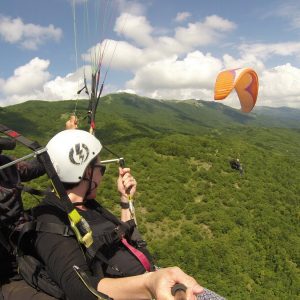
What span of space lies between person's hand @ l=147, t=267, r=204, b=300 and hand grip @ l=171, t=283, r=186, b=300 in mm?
20

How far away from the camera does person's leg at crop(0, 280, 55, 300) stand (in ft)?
11.7

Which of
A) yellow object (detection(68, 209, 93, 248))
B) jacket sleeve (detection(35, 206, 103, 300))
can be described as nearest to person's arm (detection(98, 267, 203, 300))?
jacket sleeve (detection(35, 206, 103, 300))

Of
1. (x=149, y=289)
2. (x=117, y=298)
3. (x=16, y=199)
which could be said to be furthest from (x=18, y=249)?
(x=149, y=289)

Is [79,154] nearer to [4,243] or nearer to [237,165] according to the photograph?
[4,243]

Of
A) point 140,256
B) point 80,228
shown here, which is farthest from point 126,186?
point 80,228

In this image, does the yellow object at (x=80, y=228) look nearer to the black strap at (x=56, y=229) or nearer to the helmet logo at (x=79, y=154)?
the black strap at (x=56, y=229)

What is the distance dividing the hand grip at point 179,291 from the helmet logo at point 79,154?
7.21ft

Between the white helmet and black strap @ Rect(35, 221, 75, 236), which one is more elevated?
the white helmet

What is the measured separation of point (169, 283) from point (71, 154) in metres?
2.20

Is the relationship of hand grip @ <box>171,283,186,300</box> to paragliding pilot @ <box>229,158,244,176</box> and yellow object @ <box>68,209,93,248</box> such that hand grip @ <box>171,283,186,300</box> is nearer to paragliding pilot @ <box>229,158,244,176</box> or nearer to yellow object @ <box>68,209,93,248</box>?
yellow object @ <box>68,209,93,248</box>

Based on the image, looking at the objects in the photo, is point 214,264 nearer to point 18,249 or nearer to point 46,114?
point 18,249

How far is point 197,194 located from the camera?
2520 centimetres

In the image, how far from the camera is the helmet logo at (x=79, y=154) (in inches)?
152

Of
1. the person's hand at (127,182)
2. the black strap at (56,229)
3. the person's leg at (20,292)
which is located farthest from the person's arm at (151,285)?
the person's hand at (127,182)
